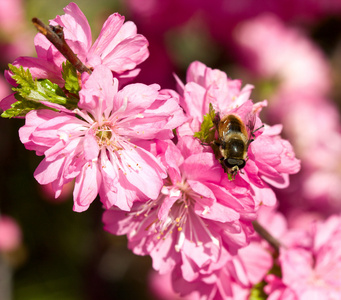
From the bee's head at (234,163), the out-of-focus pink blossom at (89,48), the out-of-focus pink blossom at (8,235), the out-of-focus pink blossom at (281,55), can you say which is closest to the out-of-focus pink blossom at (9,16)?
the out-of-focus pink blossom at (8,235)

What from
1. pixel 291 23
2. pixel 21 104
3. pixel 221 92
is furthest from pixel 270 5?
pixel 21 104

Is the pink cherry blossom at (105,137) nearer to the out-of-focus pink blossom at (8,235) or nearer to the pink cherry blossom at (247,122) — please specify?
the pink cherry blossom at (247,122)

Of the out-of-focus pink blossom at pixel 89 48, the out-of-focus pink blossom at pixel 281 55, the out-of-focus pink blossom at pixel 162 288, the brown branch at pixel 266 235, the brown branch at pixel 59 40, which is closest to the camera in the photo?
the brown branch at pixel 59 40

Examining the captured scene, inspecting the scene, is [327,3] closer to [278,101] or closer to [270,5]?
[270,5]

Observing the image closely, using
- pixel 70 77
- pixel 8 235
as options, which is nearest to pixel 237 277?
pixel 70 77

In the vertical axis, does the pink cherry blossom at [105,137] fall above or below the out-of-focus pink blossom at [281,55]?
above

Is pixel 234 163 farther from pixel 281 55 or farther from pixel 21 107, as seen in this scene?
pixel 281 55
